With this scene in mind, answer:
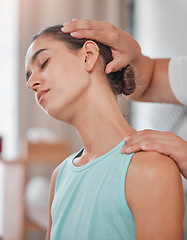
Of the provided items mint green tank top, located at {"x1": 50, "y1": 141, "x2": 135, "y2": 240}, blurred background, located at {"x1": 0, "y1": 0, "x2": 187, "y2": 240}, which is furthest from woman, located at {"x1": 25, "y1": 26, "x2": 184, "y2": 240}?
blurred background, located at {"x1": 0, "y1": 0, "x2": 187, "y2": 240}

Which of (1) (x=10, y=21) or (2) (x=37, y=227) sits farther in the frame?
(1) (x=10, y=21)

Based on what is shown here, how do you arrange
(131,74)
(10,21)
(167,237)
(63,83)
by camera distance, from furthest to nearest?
1. (10,21)
2. (131,74)
3. (63,83)
4. (167,237)

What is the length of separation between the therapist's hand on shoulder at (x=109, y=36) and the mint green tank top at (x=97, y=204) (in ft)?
0.86

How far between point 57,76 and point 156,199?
397 mm

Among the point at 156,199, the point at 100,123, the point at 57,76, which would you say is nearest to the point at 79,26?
the point at 57,76

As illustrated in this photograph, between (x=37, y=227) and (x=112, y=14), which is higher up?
(x=112, y=14)

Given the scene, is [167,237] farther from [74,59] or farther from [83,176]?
[74,59]

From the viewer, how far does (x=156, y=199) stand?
0.77 metres

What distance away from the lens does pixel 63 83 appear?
931 mm

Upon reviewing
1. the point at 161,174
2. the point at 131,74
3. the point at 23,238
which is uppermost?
the point at 131,74

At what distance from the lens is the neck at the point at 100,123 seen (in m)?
0.94

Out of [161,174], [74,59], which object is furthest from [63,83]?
[161,174]

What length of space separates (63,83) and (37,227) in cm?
178

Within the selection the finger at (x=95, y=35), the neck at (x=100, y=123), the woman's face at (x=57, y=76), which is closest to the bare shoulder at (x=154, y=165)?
the neck at (x=100, y=123)
